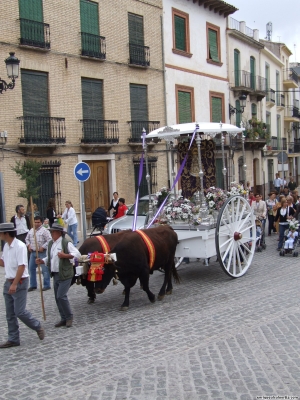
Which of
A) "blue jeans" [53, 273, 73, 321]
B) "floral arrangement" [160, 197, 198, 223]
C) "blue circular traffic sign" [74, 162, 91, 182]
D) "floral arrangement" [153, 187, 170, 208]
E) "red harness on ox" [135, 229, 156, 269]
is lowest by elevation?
"blue jeans" [53, 273, 73, 321]

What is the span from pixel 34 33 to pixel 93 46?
2821 millimetres

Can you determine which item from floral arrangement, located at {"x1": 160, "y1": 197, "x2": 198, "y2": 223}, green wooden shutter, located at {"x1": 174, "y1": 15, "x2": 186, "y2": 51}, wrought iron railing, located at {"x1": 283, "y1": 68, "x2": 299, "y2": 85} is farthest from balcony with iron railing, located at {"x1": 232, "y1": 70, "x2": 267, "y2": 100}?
floral arrangement, located at {"x1": 160, "y1": 197, "x2": 198, "y2": 223}

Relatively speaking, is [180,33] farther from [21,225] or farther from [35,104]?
[21,225]

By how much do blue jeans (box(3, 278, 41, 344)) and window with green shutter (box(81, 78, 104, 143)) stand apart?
1256cm

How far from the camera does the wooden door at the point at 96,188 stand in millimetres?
19281

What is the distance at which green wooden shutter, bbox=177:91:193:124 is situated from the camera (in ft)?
78.1

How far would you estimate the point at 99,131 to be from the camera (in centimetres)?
1941

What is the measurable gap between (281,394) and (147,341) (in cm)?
217

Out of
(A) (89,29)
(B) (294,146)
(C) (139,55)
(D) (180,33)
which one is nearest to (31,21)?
(A) (89,29)

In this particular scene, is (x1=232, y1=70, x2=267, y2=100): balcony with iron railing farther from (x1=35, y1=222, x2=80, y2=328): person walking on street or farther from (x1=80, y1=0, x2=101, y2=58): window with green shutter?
(x1=35, y1=222, x2=80, y2=328): person walking on street

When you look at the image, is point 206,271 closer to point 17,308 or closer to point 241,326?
point 241,326

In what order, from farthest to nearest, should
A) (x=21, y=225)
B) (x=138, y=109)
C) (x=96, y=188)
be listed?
1. (x=138, y=109)
2. (x=96, y=188)
3. (x=21, y=225)

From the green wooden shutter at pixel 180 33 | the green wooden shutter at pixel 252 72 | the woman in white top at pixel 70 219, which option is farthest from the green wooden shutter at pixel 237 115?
the woman in white top at pixel 70 219

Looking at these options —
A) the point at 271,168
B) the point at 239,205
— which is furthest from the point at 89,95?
the point at 271,168
